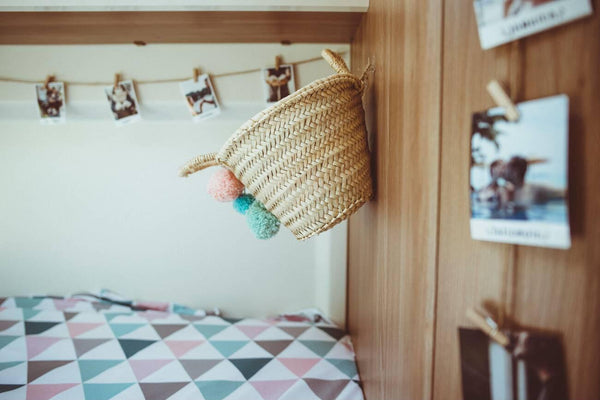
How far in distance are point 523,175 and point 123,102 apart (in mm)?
1455

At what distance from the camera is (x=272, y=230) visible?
0.90 m

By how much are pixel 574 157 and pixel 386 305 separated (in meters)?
0.50

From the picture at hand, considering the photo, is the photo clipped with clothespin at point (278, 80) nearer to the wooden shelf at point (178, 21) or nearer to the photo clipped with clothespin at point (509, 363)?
the wooden shelf at point (178, 21)

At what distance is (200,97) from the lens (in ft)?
4.47

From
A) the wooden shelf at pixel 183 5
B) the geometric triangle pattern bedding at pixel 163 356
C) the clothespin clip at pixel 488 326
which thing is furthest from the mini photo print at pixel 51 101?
the clothespin clip at pixel 488 326

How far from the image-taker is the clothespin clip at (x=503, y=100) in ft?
1.36

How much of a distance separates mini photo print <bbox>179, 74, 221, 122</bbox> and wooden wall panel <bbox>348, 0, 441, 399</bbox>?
0.68 meters

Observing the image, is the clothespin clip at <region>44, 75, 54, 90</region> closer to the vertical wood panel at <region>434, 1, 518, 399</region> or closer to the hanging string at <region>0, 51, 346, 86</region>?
the hanging string at <region>0, 51, 346, 86</region>

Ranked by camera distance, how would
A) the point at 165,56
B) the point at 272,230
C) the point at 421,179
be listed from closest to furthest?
the point at 421,179
the point at 272,230
the point at 165,56

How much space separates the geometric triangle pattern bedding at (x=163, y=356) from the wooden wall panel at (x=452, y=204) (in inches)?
15.1

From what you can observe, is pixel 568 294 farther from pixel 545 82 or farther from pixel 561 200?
pixel 545 82

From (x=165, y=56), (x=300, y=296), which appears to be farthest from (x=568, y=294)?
(x=165, y=56)

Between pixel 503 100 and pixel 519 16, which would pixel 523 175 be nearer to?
pixel 503 100

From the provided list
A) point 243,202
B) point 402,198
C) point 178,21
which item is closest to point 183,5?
point 178,21
